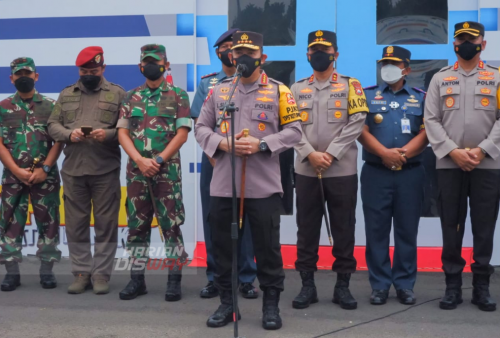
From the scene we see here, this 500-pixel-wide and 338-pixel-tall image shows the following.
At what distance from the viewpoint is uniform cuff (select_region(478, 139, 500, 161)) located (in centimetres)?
454

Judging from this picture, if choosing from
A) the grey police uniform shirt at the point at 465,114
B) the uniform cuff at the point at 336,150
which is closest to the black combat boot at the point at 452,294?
the grey police uniform shirt at the point at 465,114

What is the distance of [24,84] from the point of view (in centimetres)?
546

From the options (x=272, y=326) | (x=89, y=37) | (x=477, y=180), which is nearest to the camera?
(x=272, y=326)

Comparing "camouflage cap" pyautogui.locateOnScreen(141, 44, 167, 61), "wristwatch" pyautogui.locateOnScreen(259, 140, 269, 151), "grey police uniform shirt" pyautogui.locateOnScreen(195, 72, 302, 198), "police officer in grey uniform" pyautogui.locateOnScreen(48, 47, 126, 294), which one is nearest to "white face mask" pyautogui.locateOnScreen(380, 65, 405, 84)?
"grey police uniform shirt" pyautogui.locateOnScreen(195, 72, 302, 198)

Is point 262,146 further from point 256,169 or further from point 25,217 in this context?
point 25,217

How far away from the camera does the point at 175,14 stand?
20.7 ft

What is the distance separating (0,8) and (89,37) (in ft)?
3.26

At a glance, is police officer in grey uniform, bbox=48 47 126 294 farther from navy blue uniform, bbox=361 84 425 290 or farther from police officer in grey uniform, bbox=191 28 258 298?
navy blue uniform, bbox=361 84 425 290

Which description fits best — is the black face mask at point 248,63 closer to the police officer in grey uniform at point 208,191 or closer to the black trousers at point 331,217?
the police officer in grey uniform at point 208,191

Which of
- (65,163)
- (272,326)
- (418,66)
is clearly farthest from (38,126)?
(418,66)

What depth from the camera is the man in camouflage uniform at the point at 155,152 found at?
5039 millimetres

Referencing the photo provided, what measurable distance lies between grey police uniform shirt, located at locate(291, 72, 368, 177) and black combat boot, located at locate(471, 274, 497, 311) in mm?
1192

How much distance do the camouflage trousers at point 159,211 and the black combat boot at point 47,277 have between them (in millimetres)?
886

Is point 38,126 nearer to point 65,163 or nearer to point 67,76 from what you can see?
point 65,163
